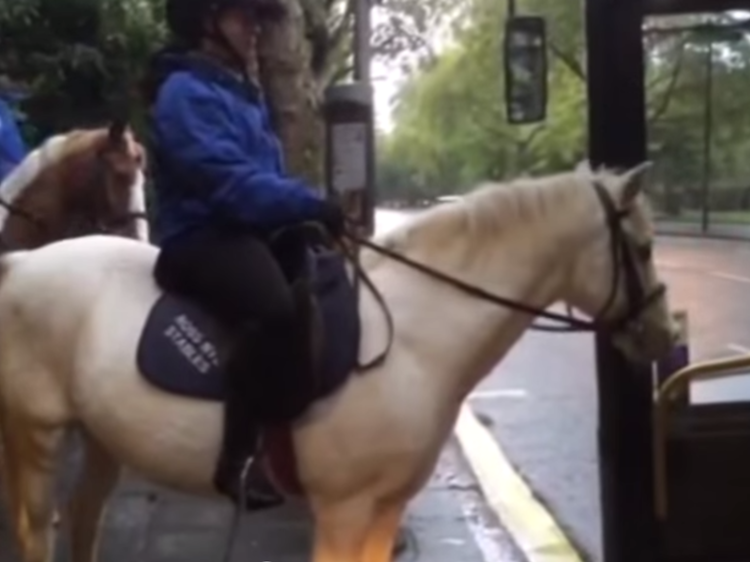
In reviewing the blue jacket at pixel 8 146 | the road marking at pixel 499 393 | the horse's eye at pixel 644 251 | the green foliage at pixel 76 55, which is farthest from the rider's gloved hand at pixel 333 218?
the road marking at pixel 499 393

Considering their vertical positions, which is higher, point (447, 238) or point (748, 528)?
point (447, 238)

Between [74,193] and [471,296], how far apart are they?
3890mm

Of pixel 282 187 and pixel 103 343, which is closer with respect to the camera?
pixel 282 187

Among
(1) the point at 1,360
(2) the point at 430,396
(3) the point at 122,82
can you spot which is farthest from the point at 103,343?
(3) the point at 122,82

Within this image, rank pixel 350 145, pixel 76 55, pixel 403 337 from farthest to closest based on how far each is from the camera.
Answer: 1. pixel 76 55
2. pixel 350 145
3. pixel 403 337

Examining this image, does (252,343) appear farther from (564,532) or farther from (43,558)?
(564,532)

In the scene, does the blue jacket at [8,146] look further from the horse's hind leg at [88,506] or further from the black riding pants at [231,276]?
the black riding pants at [231,276]

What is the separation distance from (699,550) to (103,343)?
2.32m

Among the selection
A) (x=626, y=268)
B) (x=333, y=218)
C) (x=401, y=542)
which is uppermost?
(x=333, y=218)

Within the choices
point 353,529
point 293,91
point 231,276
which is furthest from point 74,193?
point 353,529

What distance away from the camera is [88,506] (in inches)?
320

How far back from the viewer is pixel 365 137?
37.1 ft

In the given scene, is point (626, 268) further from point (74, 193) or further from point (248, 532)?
point (248, 532)

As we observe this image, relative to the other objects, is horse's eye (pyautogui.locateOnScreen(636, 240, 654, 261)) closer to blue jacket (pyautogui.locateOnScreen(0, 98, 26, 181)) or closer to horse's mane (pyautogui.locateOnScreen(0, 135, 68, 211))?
horse's mane (pyautogui.locateOnScreen(0, 135, 68, 211))
